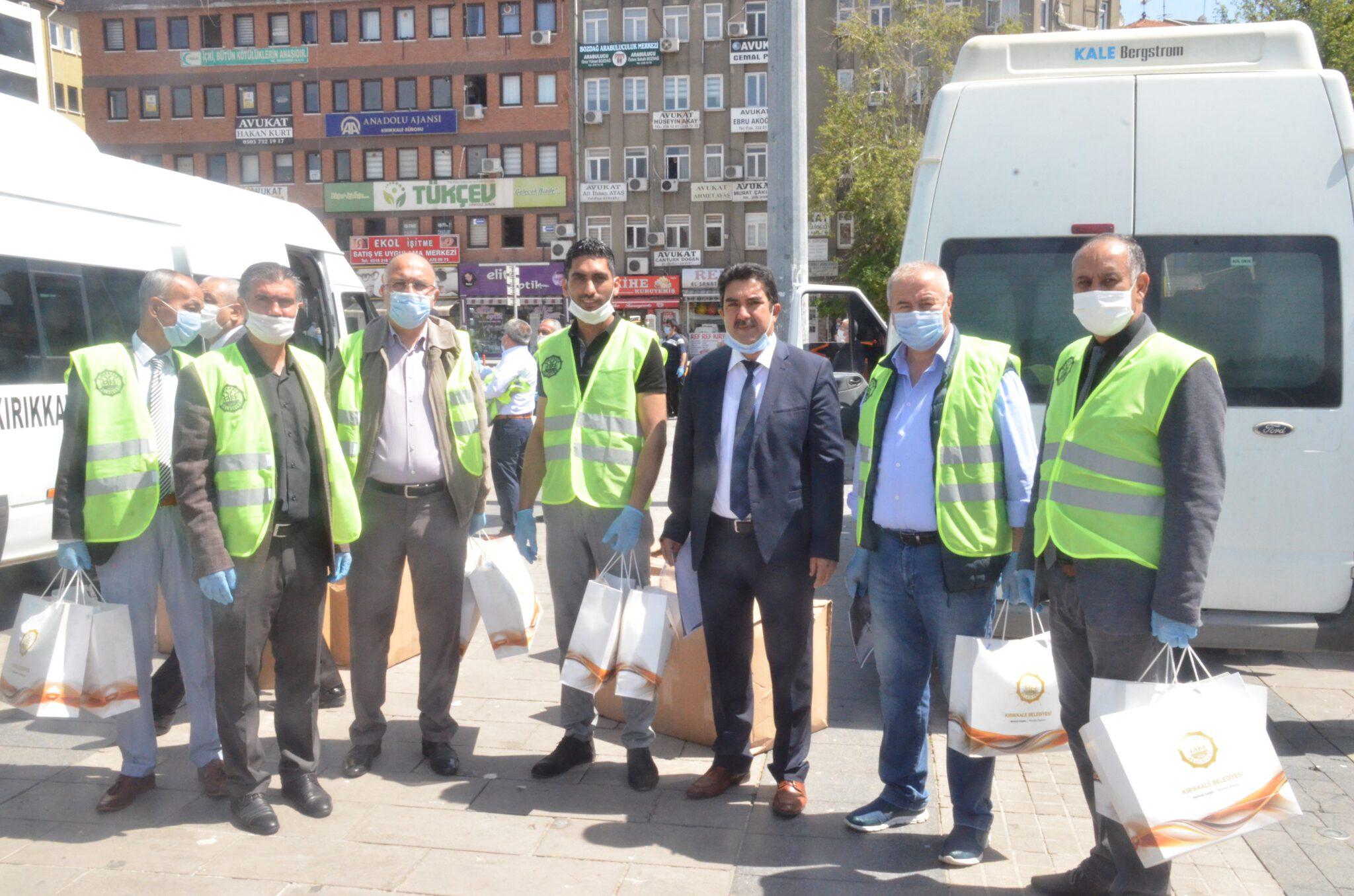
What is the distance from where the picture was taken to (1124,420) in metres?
3.33

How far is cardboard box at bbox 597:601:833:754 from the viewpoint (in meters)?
4.84

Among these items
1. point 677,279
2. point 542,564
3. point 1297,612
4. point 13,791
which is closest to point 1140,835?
point 1297,612

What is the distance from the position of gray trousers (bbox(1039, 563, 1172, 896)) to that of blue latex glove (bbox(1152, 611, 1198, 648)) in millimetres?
92

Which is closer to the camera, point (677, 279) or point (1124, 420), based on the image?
point (1124, 420)

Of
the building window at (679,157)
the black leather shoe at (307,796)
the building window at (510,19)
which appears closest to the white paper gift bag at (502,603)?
the black leather shoe at (307,796)

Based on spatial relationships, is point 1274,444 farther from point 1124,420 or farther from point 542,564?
point 542,564

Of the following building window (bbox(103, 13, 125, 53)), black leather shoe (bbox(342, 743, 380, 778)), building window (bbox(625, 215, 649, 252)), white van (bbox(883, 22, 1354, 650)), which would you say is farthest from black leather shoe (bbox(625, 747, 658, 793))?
building window (bbox(103, 13, 125, 53))

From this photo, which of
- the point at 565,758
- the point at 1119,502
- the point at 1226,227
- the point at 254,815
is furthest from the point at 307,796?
the point at 1226,227

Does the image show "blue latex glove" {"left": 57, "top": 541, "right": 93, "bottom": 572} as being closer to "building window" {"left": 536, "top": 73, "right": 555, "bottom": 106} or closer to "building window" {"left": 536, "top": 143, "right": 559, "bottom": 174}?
"building window" {"left": 536, "top": 143, "right": 559, "bottom": 174}

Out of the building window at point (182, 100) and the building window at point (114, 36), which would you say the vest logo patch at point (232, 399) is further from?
the building window at point (114, 36)

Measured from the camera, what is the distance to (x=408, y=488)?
459 cm

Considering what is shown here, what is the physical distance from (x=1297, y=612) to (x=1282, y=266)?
1.50 m

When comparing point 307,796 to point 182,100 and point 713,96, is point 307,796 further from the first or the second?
point 182,100

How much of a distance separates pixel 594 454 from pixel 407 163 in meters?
46.5
